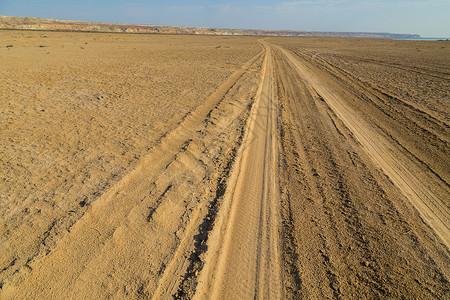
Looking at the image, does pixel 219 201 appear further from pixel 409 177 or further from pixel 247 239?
pixel 409 177

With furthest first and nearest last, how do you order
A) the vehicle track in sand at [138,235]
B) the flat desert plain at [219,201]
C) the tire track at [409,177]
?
the tire track at [409,177] < the flat desert plain at [219,201] < the vehicle track in sand at [138,235]

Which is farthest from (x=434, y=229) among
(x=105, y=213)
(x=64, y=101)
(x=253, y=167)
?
(x=64, y=101)

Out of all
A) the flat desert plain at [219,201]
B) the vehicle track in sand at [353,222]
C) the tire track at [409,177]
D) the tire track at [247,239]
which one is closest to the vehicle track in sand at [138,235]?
the flat desert plain at [219,201]

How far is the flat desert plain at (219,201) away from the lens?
265 cm

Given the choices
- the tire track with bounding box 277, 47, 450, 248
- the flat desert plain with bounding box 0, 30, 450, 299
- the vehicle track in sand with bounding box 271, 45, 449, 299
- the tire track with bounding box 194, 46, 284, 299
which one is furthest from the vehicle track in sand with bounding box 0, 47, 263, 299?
the tire track with bounding box 277, 47, 450, 248

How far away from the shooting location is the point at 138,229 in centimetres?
326

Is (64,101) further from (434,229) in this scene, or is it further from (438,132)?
(438,132)

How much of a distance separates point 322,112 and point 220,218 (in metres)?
6.06

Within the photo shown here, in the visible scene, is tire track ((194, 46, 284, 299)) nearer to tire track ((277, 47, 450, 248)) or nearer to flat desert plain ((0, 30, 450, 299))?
flat desert plain ((0, 30, 450, 299))

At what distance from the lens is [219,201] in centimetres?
384

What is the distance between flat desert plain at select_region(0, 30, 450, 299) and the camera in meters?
2.65

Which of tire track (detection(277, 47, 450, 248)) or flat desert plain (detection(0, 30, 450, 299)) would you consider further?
tire track (detection(277, 47, 450, 248))

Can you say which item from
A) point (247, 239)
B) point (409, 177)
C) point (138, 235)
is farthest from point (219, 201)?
point (409, 177)

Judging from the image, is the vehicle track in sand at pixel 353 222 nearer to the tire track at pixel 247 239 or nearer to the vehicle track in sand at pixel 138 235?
the tire track at pixel 247 239
